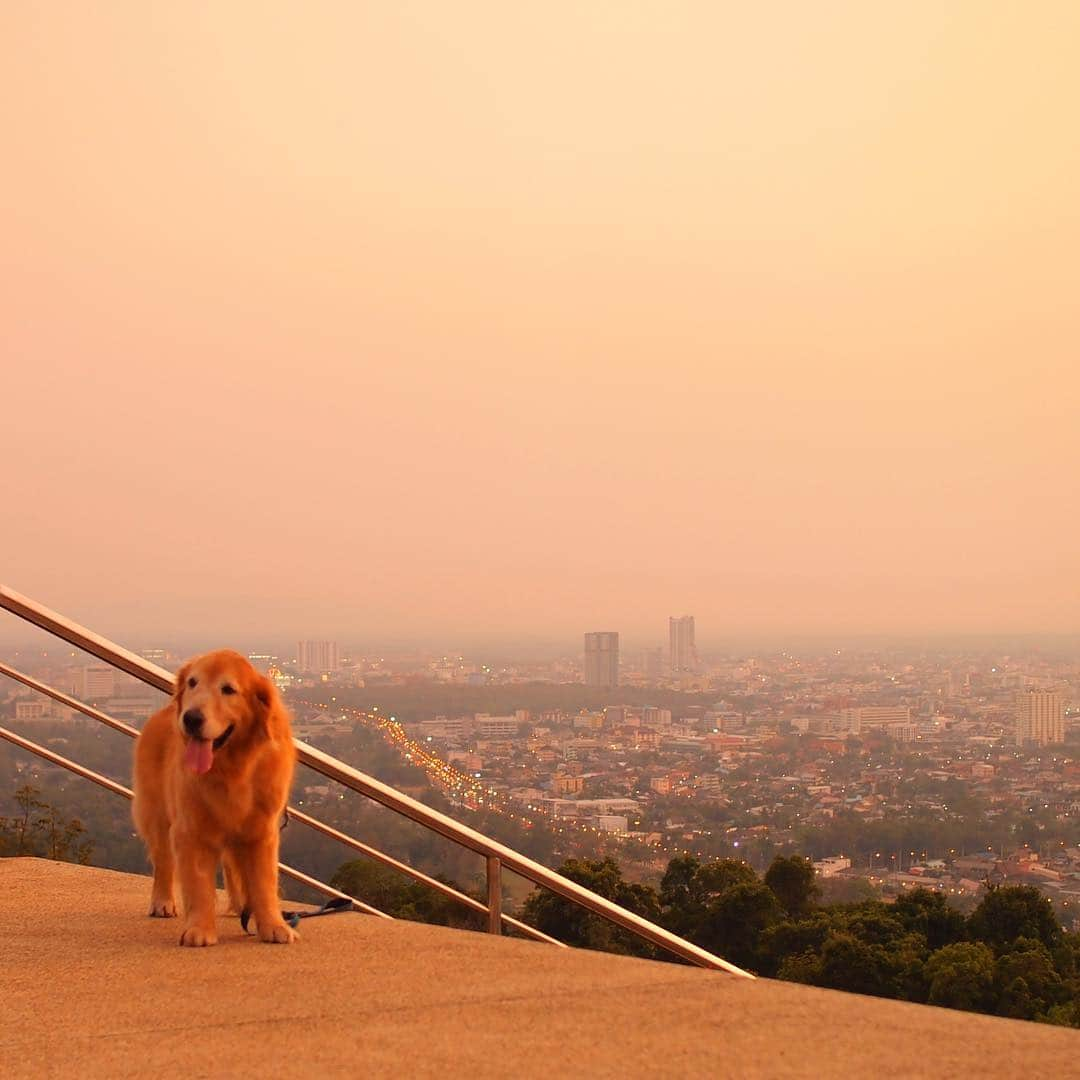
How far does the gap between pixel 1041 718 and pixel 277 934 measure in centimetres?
4529

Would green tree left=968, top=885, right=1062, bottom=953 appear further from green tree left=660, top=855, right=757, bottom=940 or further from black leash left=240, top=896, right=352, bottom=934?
black leash left=240, top=896, right=352, bottom=934

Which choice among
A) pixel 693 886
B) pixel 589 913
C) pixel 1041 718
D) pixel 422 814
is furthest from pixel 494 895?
pixel 1041 718

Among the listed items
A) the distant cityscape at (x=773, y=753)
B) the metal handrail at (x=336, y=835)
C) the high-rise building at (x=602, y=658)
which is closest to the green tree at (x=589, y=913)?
the metal handrail at (x=336, y=835)

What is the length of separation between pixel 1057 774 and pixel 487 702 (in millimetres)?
19582

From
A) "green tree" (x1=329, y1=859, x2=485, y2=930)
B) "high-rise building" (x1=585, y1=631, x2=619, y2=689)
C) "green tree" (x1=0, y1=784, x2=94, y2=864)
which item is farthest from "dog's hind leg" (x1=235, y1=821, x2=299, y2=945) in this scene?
"high-rise building" (x1=585, y1=631, x2=619, y2=689)

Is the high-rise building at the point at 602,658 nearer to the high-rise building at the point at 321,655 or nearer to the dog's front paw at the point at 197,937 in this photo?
the high-rise building at the point at 321,655

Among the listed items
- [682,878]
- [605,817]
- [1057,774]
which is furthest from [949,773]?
[682,878]

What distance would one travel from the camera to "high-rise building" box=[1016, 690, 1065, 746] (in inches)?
1756

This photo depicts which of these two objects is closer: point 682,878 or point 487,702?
point 682,878

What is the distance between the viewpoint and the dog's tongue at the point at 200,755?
3734 mm

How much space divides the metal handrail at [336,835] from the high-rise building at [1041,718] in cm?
4400

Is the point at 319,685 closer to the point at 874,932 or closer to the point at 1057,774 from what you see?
the point at 874,932

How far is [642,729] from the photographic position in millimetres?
43594

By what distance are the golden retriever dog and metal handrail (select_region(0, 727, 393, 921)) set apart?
13.4 inches
